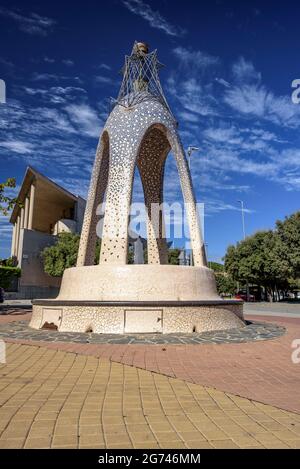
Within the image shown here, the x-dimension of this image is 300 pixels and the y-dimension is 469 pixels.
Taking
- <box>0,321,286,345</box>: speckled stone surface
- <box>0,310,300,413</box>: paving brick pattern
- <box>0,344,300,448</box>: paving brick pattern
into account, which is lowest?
<box>0,344,300,448</box>: paving brick pattern

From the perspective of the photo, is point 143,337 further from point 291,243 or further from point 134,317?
point 291,243

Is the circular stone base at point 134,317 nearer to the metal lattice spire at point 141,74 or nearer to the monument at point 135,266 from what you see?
the monument at point 135,266

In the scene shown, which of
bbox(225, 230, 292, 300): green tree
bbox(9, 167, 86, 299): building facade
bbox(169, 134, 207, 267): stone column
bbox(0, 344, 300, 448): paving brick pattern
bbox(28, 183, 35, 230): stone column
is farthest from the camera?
bbox(28, 183, 35, 230): stone column

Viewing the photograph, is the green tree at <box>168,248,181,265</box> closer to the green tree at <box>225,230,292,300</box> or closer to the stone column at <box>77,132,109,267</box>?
the green tree at <box>225,230,292,300</box>

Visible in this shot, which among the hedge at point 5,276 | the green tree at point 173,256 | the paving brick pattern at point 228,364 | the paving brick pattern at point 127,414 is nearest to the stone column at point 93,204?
the paving brick pattern at point 228,364

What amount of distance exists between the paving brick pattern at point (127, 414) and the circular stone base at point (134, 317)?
377 cm

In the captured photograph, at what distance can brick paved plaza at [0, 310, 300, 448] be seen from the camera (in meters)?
3.13

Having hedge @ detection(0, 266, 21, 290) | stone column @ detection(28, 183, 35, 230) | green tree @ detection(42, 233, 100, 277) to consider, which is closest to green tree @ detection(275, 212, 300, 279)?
green tree @ detection(42, 233, 100, 277)

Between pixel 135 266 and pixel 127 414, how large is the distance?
7.11 meters

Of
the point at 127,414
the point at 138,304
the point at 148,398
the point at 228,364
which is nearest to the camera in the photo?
the point at 127,414

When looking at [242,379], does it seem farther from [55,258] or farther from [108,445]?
[55,258]

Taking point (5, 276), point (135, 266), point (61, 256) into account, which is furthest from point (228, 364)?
point (61, 256)

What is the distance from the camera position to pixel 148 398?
14.2ft

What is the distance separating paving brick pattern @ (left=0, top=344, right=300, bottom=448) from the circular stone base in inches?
149
